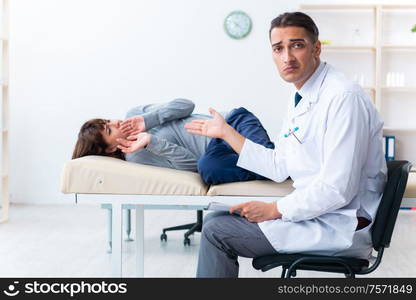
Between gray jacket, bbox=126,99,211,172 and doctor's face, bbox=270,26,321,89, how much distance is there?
0.79 m

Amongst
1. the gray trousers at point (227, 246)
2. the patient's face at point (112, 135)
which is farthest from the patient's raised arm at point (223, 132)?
the patient's face at point (112, 135)

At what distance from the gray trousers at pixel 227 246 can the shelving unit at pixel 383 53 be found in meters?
4.16

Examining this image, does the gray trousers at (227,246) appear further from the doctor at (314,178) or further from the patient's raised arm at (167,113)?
the patient's raised arm at (167,113)

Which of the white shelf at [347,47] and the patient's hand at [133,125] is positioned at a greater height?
the white shelf at [347,47]

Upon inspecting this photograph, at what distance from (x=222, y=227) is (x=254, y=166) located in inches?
11.2

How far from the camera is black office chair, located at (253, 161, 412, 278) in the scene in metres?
1.78

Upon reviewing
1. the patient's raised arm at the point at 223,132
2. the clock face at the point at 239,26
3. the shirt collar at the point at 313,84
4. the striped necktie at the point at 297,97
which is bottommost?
the patient's raised arm at the point at 223,132

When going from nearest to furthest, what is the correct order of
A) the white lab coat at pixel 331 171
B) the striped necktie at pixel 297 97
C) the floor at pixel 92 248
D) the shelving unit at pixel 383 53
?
the white lab coat at pixel 331 171
the striped necktie at pixel 297 97
the floor at pixel 92 248
the shelving unit at pixel 383 53

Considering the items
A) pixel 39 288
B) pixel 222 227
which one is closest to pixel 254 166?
pixel 222 227

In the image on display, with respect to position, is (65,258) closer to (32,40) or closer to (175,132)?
(175,132)

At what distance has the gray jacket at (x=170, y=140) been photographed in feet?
8.46

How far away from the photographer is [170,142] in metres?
2.74

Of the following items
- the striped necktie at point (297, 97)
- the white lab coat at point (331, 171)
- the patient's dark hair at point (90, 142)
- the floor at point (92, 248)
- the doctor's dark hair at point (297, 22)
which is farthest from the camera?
the floor at point (92, 248)

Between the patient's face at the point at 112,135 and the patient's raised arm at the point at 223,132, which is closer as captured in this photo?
the patient's raised arm at the point at 223,132
